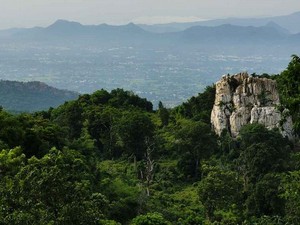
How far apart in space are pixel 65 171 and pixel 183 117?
3594 cm

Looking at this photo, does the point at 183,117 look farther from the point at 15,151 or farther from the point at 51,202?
the point at 51,202

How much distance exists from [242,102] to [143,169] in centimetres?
1096

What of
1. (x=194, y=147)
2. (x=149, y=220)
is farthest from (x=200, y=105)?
(x=149, y=220)

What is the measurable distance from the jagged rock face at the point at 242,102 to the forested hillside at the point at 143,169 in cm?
144

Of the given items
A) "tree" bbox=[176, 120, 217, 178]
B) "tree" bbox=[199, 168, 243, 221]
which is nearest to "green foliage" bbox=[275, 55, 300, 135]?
"tree" bbox=[199, 168, 243, 221]

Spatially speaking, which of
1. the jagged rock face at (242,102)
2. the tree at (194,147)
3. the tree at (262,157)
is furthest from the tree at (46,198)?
the jagged rock face at (242,102)

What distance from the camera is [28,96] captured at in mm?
107500

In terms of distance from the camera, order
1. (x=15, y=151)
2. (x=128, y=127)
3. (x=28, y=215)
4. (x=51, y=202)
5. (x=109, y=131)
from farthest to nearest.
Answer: (x=109, y=131) → (x=128, y=127) → (x=15, y=151) → (x=51, y=202) → (x=28, y=215)

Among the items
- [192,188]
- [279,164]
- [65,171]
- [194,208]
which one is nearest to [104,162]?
[192,188]

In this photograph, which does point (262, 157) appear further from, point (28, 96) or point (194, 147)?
point (28, 96)

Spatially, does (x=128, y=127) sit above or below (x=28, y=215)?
below

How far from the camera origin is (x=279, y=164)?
2809 cm

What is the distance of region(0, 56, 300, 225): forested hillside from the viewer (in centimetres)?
1073

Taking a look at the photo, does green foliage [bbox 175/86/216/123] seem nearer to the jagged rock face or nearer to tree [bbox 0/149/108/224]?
the jagged rock face
